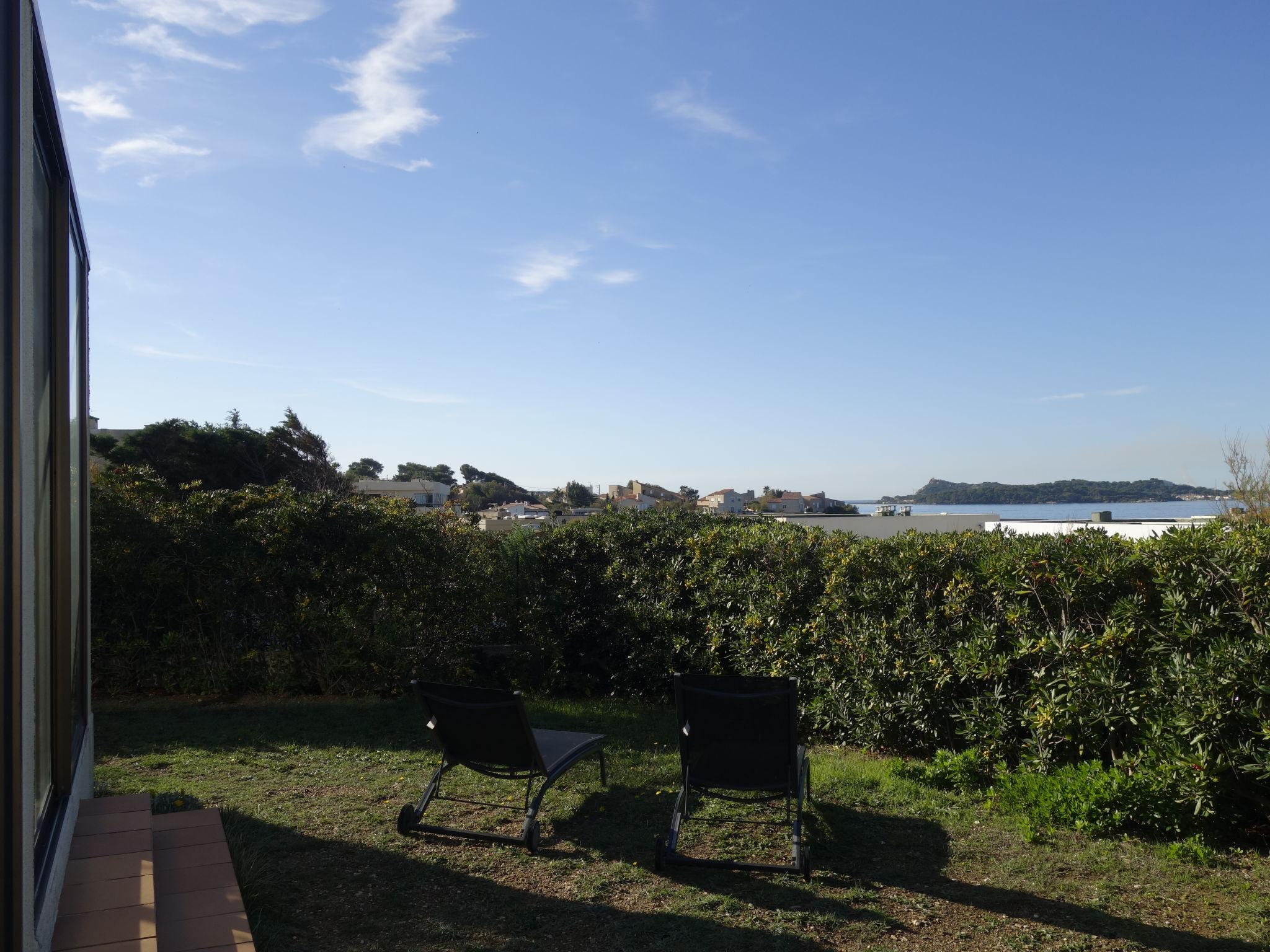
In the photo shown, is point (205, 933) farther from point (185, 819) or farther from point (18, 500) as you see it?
point (18, 500)

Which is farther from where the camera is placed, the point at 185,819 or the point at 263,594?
the point at 263,594

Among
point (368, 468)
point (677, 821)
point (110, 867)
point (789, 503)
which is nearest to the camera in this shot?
point (110, 867)

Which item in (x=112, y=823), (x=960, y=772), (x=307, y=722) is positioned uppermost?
(x=112, y=823)

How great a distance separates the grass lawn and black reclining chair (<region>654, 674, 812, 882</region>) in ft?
0.90

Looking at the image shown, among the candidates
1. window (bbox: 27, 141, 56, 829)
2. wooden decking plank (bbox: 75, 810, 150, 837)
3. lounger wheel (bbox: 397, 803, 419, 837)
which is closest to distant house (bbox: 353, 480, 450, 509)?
lounger wheel (bbox: 397, 803, 419, 837)

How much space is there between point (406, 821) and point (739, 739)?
190 cm

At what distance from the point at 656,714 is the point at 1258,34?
8421 mm

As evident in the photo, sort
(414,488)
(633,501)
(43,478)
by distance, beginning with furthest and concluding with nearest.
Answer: (414,488) < (633,501) < (43,478)

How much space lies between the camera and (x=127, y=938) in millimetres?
2744

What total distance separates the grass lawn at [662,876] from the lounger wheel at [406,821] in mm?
85

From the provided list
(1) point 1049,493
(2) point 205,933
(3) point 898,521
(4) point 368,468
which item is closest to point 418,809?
(2) point 205,933

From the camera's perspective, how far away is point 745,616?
8.05 m

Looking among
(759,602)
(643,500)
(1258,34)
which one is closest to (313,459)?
(643,500)

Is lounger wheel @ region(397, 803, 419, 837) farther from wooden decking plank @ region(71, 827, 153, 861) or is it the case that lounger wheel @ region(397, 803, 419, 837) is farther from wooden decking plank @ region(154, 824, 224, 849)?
wooden decking plank @ region(71, 827, 153, 861)
